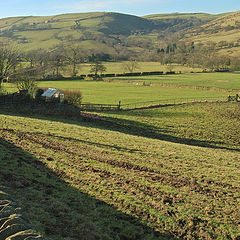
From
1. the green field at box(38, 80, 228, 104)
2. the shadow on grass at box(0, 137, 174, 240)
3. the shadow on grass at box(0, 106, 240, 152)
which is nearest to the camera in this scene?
the shadow on grass at box(0, 137, 174, 240)

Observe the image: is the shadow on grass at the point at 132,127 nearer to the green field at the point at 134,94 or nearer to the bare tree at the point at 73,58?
the green field at the point at 134,94

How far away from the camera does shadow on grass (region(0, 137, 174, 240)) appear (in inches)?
340

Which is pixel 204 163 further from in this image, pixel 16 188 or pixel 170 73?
pixel 170 73

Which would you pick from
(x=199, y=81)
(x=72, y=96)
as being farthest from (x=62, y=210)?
(x=199, y=81)

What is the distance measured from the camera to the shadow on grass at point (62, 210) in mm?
8625

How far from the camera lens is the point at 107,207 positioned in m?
10.8

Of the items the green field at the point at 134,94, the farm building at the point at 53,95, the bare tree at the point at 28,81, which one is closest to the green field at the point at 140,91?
the green field at the point at 134,94

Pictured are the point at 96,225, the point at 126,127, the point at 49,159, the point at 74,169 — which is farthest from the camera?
the point at 126,127

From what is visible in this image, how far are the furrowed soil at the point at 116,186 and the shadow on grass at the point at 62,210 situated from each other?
0.11 ft

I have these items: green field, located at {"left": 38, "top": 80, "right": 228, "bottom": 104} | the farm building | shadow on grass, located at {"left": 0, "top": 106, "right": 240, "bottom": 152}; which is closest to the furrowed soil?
shadow on grass, located at {"left": 0, "top": 106, "right": 240, "bottom": 152}

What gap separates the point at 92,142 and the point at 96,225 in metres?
13.8

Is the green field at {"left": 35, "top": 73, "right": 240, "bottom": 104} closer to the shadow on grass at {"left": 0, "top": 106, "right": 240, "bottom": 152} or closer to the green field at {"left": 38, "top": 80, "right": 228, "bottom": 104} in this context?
the green field at {"left": 38, "top": 80, "right": 228, "bottom": 104}

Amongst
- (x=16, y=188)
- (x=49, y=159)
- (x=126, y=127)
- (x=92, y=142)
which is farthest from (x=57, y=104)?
(x=16, y=188)

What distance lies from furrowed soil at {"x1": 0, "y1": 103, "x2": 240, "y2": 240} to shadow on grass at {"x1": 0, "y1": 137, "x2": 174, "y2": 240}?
35 mm
